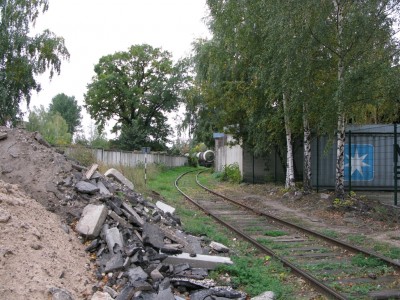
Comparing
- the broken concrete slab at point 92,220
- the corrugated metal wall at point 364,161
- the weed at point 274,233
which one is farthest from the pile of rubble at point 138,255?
the corrugated metal wall at point 364,161

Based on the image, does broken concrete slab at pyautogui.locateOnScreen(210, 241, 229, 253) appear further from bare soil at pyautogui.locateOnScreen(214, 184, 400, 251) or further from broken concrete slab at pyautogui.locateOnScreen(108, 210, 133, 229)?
bare soil at pyautogui.locateOnScreen(214, 184, 400, 251)

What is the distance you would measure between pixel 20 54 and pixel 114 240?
977 inches

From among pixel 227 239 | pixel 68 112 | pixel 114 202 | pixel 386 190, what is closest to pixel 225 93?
pixel 386 190

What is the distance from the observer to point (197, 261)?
281 inches

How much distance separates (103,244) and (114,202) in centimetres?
162

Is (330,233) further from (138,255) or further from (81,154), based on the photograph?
(81,154)

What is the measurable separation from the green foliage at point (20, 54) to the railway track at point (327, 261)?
19750 millimetres

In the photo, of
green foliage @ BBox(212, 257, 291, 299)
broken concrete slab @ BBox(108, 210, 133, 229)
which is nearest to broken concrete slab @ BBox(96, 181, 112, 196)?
broken concrete slab @ BBox(108, 210, 133, 229)

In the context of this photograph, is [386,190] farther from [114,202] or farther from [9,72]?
[9,72]

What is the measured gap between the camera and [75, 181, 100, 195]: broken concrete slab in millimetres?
8396

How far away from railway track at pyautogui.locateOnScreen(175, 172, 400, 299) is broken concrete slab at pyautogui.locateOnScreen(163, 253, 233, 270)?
128 cm

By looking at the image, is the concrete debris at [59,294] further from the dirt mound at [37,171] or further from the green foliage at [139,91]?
the green foliage at [139,91]

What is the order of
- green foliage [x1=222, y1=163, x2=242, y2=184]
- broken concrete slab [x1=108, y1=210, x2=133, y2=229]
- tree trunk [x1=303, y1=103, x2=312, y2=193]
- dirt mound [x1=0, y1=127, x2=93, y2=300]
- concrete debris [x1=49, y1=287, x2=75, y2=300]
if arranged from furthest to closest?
1. green foliage [x1=222, y1=163, x2=242, y2=184]
2. tree trunk [x1=303, y1=103, x2=312, y2=193]
3. broken concrete slab [x1=108, y1=210, x2=133, y2=229]
4. dirt mound [x1=0, y1=127, x2=93, y2=300]
5. concrete debris [x1=49, y1=287, x2=75, y2=300]

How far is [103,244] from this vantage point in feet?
22.2
